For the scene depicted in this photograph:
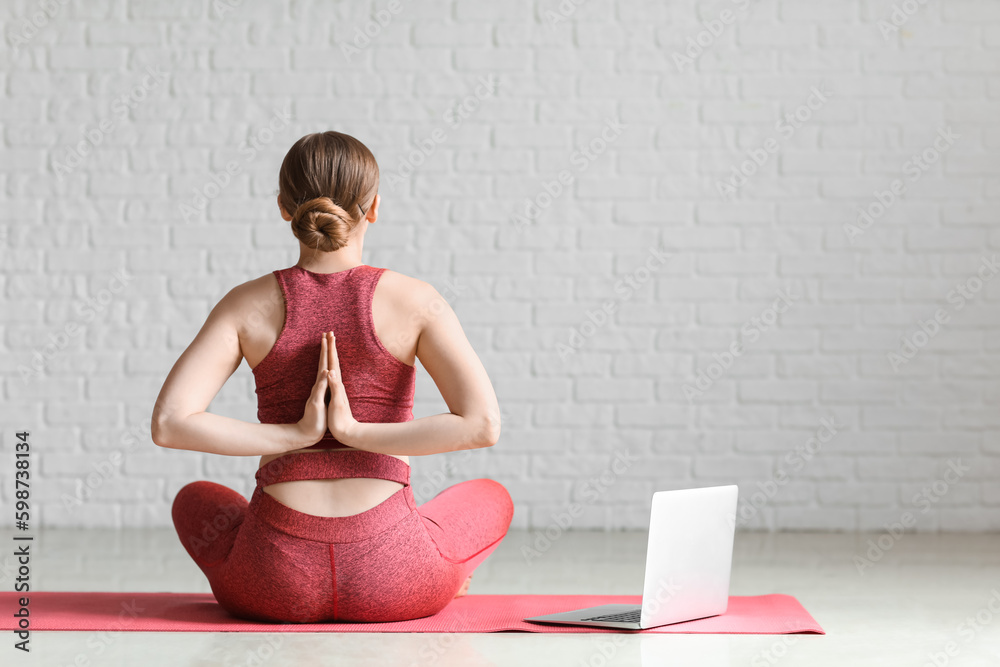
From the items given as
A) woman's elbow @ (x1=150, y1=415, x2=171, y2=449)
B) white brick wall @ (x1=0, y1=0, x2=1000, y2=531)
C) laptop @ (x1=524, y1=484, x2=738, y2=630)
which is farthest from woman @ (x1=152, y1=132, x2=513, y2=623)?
white brick wall @ (x1=0, y1=0, x2=1000, y2=531)

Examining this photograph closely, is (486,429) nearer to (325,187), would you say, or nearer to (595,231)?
(325,187)

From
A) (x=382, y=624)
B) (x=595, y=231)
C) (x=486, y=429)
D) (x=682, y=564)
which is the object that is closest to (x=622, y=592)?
(x=682, y=564)

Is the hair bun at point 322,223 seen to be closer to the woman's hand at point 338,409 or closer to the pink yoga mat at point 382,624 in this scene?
the woman's hand at point 338,409

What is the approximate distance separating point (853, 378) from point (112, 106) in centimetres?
301

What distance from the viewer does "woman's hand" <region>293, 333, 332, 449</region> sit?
6.33 ft

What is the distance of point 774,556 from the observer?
3.25m

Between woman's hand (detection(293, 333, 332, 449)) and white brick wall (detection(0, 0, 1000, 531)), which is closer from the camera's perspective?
woman's hand (detection(293, 333, 332, 449))

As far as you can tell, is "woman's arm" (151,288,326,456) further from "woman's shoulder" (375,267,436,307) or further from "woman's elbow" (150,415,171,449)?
"woman's shoulder" (375,267,436,307)

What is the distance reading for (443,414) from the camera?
1994 mm

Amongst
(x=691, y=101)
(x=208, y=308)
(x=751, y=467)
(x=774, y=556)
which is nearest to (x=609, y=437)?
(x=751, y=467)

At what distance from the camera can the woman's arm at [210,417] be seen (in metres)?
1.94

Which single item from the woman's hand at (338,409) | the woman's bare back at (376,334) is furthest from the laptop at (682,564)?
the woman's hand at (338,409)

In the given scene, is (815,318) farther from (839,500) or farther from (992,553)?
(992,553)

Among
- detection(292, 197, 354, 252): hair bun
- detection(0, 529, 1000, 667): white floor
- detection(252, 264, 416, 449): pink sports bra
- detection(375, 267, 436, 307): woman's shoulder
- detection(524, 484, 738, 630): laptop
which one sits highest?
detection(292, 197, 354, 252): hair bun
